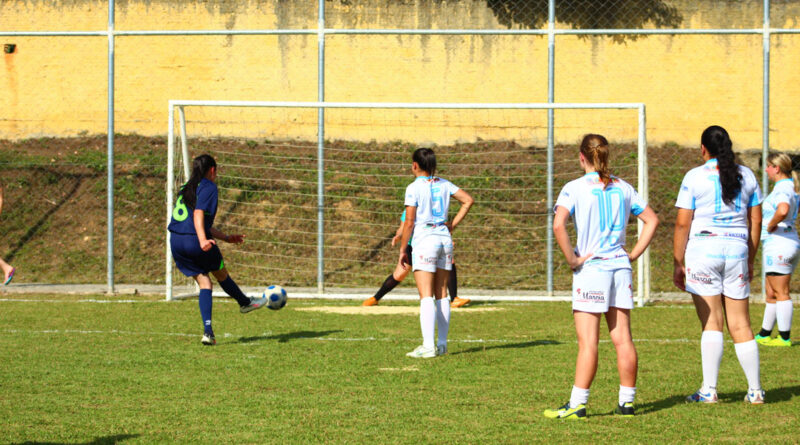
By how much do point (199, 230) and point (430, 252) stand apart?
7.13ft

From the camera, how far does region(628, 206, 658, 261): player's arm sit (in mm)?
5695

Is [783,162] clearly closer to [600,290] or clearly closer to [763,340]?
[763,340]

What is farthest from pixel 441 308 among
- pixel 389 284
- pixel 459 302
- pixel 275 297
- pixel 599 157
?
→ pixel 459 302

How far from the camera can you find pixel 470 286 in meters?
14.8

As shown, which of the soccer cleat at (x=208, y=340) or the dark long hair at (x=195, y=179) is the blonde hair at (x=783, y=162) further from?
the soccer cleat at (x=208, y=340)

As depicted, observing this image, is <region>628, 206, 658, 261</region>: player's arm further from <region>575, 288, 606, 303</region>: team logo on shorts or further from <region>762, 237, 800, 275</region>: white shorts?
<region>762, 237, 800, 275</region>: white shorts

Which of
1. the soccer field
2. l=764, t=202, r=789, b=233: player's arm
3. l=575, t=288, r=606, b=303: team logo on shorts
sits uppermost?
l=764, t=202, r=789, b=233: player's arm

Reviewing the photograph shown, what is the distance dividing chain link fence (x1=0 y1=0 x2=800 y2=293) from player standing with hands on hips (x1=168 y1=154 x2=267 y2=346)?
6753 mm

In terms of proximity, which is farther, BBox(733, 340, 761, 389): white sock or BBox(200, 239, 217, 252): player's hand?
BBox(200, 239, 217, 252): player's hand

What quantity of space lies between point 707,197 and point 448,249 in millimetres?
2668

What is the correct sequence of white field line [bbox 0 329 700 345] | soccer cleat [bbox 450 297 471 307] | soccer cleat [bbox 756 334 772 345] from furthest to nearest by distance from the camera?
soccer cleat [bbox 450 297 471 307] → white field line [bbox 0 329 700 345] → soccer cleat [bbox 756 334 772 345]

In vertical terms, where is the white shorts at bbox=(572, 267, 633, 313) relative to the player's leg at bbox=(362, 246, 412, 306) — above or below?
above

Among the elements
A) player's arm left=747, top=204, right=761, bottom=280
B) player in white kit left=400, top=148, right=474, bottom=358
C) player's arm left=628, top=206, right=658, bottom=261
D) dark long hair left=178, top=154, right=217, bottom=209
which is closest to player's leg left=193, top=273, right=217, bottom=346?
dark long hair left=178, top=154, right=217, bottom=209

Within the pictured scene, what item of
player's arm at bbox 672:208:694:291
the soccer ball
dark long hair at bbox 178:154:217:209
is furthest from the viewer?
the soccer ball
